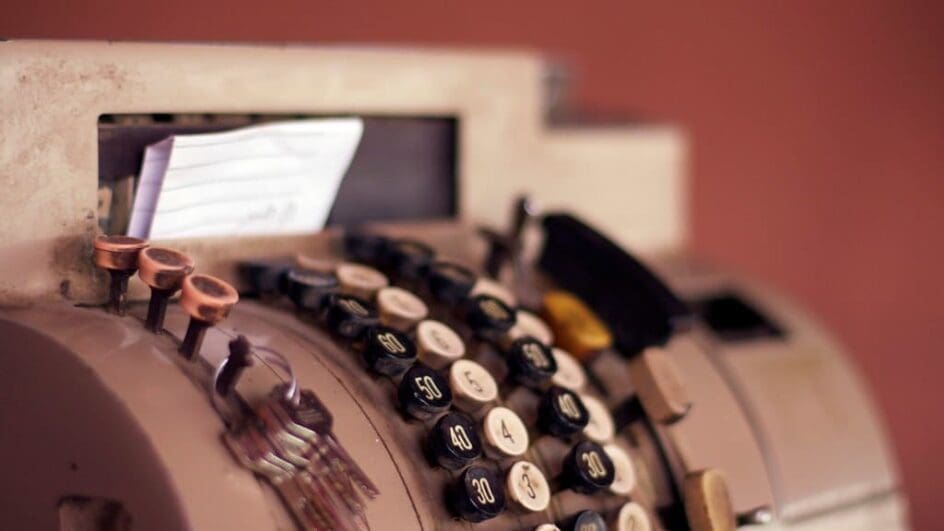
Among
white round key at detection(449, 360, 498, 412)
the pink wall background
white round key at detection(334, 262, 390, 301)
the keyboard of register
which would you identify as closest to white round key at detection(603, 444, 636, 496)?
the keyboard of register

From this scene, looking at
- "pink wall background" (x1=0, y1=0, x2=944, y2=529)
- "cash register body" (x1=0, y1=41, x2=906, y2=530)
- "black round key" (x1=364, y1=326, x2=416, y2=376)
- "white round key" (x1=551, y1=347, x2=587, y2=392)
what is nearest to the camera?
"cash register body" (x1=0, y1=41, x2=906, y2=530)

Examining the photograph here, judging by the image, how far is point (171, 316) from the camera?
76 centimetres

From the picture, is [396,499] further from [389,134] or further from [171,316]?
[389,134]

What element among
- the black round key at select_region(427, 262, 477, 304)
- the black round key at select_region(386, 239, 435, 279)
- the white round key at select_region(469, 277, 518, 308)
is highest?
the black round key at select_region(386, 239, 435, 279)

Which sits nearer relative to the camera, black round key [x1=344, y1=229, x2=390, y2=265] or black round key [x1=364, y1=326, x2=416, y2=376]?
black round key [x1=364, y1=326, x2=416, y2=376]

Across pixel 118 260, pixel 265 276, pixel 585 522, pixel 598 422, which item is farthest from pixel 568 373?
pixel 118 260

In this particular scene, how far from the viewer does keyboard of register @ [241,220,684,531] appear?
2.44ft

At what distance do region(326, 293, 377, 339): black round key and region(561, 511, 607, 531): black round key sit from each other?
0.64ft

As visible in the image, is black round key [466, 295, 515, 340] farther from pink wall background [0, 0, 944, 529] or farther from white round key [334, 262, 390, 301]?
pink wall background [0, 0, 944, 529]

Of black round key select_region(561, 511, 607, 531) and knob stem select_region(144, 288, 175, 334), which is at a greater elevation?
knob stem select_region(144, 288, 175, 334)

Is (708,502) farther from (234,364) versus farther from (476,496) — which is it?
(234,364)

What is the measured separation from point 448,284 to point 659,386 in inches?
7.4

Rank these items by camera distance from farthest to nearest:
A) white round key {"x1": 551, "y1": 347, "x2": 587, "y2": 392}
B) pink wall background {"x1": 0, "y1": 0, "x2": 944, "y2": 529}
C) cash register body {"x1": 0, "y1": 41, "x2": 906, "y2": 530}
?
1. pink wall background {"x1": 0, "y1": 0, "x2": 944, "y2": 529}
2. white round key {"x1": 551, "y1": 347, "x2": 587, "y2": 392}
3. cash register body {"x1": 0, "y1": 41, "x2": 906, "y2": 530}

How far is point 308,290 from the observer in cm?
82
